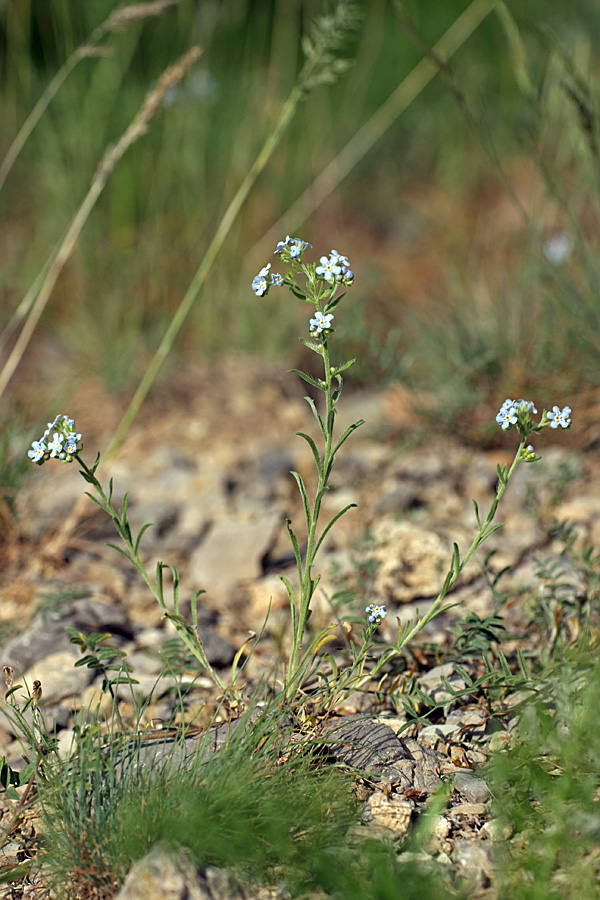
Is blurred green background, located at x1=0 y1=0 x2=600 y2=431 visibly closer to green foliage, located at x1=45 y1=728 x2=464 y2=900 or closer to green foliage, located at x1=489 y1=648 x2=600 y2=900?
green foliage, located at x1=489 y1=648 x2=600 y2=900

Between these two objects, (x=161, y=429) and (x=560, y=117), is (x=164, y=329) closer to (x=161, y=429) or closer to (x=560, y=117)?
(x=161, y=429)

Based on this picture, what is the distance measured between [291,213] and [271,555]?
196 cm

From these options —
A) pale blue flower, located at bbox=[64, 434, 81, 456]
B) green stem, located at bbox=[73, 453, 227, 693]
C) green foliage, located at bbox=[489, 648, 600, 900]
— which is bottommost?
green foliage, located at bbox=[489, 648, 600, 900]

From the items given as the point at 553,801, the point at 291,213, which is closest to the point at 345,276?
the point at 553,801

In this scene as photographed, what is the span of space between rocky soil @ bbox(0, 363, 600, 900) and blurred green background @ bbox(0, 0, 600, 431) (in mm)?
217

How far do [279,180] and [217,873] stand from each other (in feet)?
11.1

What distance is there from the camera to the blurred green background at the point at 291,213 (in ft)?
9.55

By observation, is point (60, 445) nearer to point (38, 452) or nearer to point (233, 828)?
point (38, 452)

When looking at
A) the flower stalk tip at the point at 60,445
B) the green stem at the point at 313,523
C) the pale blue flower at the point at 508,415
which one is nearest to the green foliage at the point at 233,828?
the green stem at the point at 313,523

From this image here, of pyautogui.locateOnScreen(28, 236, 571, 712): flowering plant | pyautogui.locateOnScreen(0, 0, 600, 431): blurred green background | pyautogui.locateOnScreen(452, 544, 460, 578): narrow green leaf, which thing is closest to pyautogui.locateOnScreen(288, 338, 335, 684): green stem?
pyautogui.locateOnScreen(28, 236, 571, 712): flowering plant

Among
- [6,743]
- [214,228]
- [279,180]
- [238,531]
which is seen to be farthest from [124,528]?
[279,180]

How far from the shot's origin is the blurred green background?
9.55ft

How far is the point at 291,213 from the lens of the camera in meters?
3.95

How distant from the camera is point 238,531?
8.44 feet
